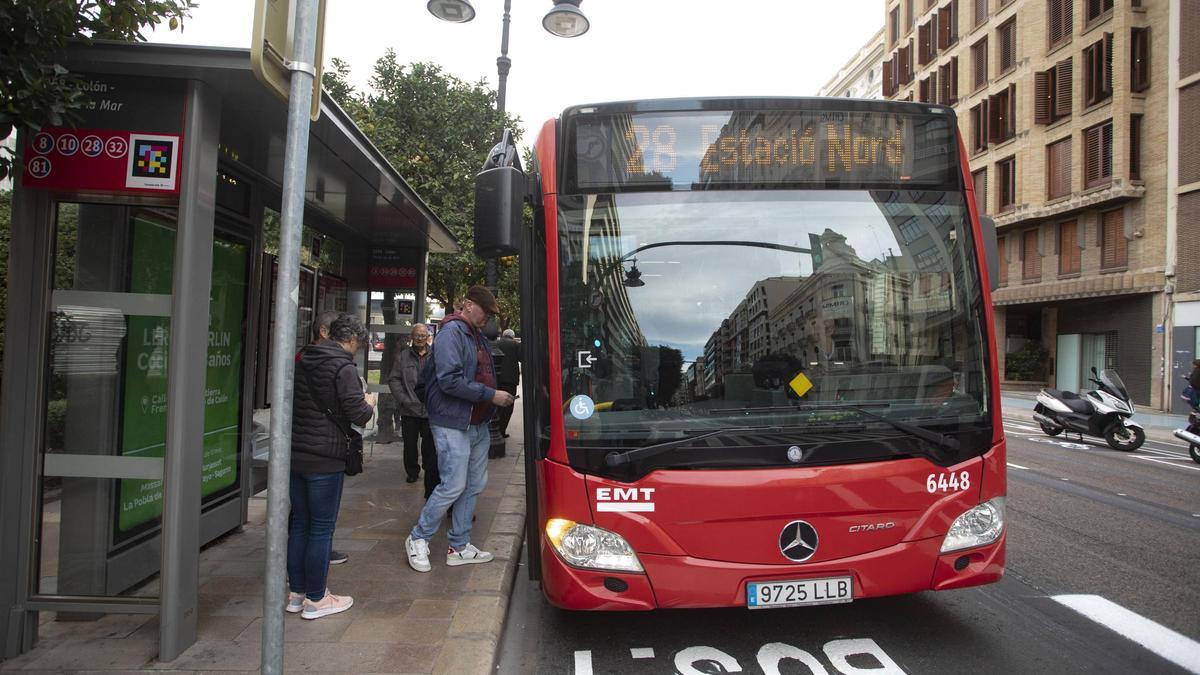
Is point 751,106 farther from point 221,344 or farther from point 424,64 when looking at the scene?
point 424,64

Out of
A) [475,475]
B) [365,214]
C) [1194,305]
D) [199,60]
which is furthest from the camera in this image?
[1194,305]

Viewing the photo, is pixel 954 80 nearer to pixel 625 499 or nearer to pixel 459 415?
pixel 459 415

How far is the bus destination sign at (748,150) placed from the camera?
3.58 meters

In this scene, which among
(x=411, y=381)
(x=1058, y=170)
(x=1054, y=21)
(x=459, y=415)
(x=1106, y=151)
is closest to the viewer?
(x=459, y=415)

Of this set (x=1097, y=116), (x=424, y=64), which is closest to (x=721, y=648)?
(x=424, y=64)

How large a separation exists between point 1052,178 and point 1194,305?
26.1ft

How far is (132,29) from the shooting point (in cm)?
327

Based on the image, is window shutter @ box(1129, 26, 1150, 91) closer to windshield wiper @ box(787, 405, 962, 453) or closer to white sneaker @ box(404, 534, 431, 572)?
windshield wiper @ box(787, 405, 962, 453)

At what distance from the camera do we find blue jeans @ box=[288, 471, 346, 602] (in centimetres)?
385

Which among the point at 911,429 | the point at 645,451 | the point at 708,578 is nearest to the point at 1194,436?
the point at 911,429

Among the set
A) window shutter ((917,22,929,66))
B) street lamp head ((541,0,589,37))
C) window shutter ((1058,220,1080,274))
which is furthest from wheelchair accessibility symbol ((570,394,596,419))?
window shutter ((917,22,929,66))

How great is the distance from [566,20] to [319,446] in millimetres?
6460

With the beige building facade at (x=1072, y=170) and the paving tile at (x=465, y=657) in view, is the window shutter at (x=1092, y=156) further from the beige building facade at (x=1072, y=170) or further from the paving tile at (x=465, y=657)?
the paving tile at (x=465, y=657)

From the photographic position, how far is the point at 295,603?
4008 mm
